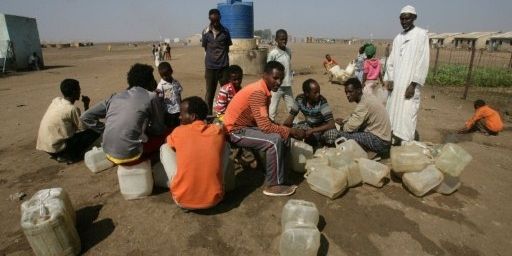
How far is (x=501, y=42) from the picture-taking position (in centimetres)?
4288

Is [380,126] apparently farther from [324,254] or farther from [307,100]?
[324,254]

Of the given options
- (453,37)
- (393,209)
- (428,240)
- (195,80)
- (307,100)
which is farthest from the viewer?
(453,37)

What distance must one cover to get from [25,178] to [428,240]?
5.04 metres

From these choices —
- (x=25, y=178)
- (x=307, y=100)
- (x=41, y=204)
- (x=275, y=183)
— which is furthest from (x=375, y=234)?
(x=25, y=178)

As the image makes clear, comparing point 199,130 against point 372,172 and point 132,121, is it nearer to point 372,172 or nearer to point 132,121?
point 132,121

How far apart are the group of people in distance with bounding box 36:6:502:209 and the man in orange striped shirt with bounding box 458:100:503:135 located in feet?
0.05

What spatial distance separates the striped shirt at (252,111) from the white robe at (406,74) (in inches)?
84.9

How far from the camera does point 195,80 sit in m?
13.3

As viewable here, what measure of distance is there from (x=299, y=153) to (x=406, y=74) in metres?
2.10

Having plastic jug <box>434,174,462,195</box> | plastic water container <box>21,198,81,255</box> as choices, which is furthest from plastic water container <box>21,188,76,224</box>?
plastic jug <box>434,174,462,195</box>

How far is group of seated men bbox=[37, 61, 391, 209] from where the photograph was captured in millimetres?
3299

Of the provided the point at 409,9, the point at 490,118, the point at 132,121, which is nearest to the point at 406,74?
the point at 409,9

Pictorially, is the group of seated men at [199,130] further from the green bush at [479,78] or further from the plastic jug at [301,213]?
the green bush at [479,78]

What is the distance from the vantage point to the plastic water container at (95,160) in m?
4.59
